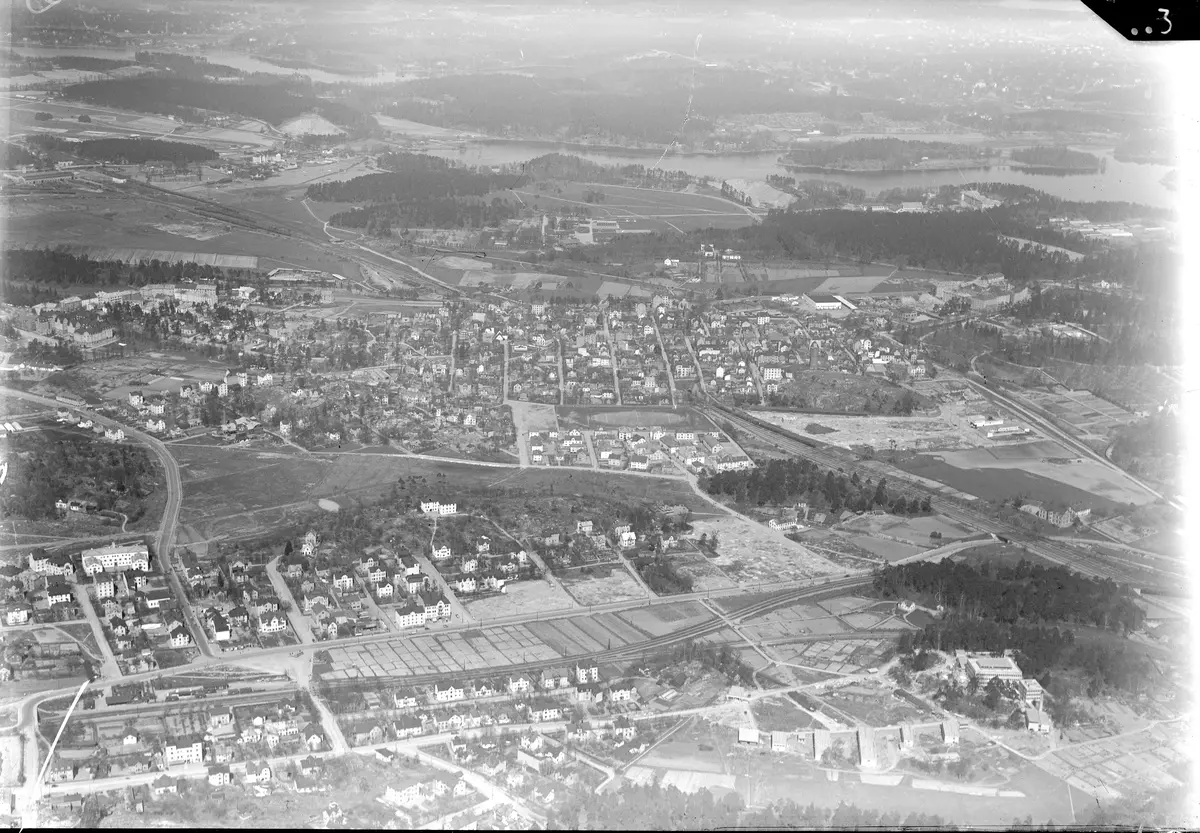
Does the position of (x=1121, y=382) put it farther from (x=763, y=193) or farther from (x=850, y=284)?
(x=763, y=193)

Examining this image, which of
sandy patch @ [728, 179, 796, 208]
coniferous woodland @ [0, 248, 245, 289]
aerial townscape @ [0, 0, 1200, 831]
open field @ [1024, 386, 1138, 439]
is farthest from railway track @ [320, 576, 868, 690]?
sandy patch @ [728, 179, 796, 208]

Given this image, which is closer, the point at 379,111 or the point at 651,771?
the point at 651,771

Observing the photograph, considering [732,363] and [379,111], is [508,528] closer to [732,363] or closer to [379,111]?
[732,363]

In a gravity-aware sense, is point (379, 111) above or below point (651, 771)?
above

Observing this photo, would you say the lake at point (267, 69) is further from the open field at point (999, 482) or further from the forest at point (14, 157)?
the open field at point (999, 482)

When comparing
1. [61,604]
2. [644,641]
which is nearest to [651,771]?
[644,641]

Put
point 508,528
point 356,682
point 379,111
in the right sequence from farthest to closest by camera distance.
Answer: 1. point 379,111
2. point 508,528
3. point 356,682

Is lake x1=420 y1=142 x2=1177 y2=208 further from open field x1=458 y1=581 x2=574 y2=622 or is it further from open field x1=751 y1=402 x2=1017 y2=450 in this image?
open field x1=458 y1=581 x2=574 y2=622
